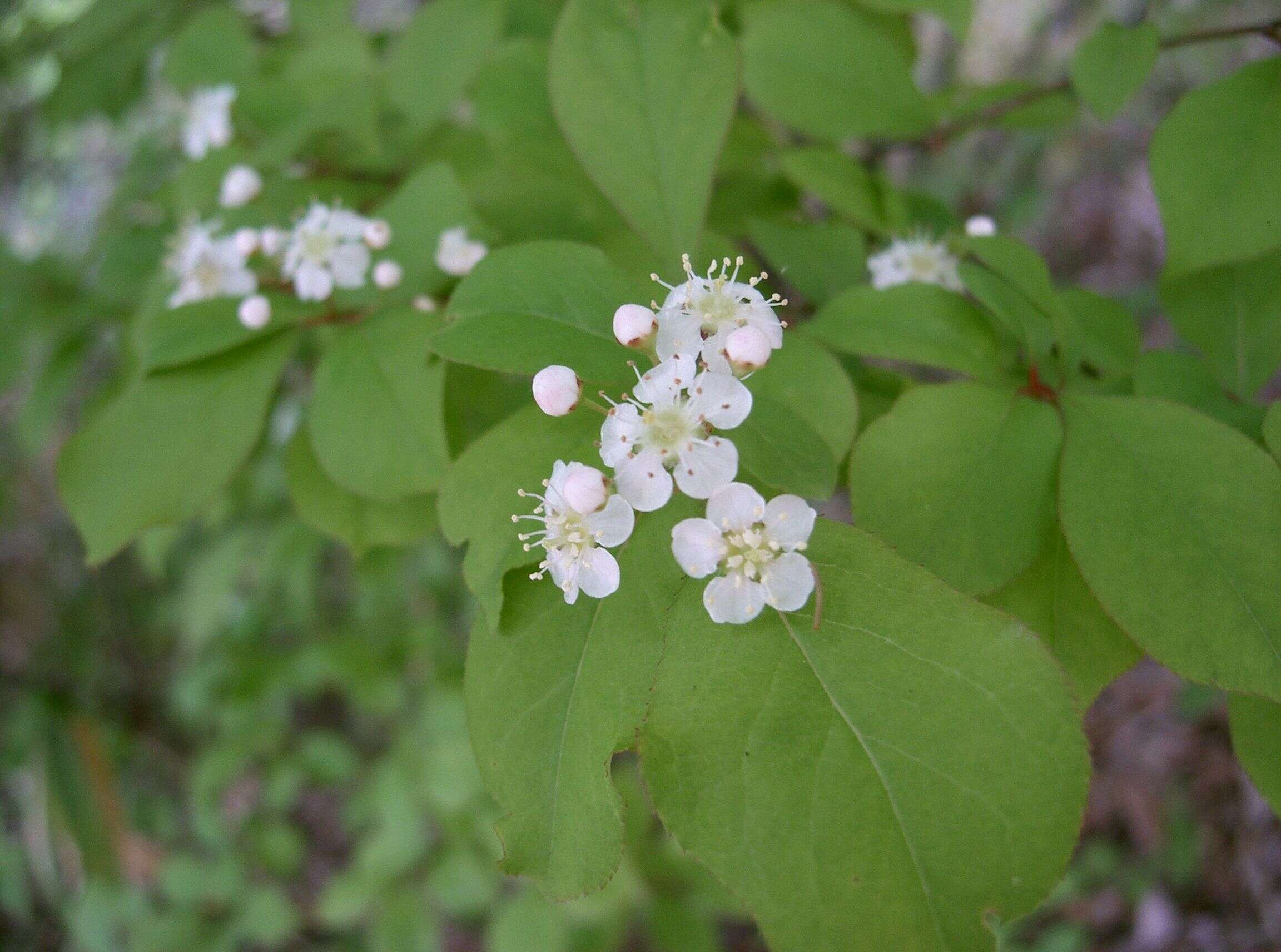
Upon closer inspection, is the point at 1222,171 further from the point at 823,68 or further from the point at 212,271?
the point at 212,271

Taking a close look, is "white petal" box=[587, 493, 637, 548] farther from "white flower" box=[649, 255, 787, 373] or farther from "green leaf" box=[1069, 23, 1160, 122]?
"green leaf" box=[1069, 23, 1160, 122]

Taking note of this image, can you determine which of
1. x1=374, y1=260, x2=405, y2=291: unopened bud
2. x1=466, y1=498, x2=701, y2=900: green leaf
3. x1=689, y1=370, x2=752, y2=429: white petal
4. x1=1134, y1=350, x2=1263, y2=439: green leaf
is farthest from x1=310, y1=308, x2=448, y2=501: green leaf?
x1=1134, y1=350, x2=1263, y2=439: green leaf

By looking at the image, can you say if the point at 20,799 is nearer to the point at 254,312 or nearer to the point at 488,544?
the point at 254,312

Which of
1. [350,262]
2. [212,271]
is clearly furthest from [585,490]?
[212,271]

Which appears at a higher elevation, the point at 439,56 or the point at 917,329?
the point at 439,56

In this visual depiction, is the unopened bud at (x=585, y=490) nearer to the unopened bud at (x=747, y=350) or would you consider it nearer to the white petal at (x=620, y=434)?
the white petal at (x=620, y=434)
